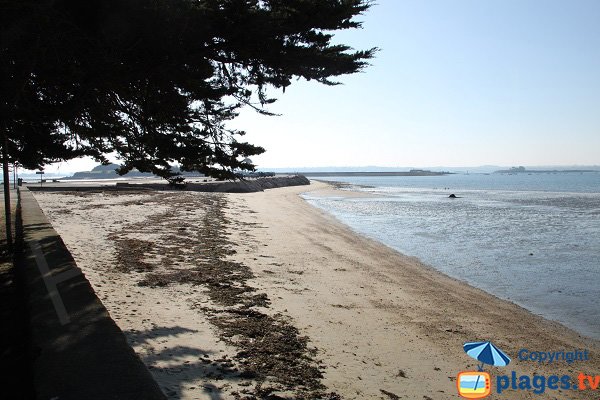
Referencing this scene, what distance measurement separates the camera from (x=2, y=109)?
14.9ft

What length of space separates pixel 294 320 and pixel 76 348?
3.43 meters

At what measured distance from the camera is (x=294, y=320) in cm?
657

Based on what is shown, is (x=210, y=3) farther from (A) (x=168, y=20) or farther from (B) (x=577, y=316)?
(B) (x=577, y=316)

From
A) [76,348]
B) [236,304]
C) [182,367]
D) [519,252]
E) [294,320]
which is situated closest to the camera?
[76,348]

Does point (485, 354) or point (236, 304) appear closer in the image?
point (485, 354)

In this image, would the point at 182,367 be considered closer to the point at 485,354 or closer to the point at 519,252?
the point at 485,354

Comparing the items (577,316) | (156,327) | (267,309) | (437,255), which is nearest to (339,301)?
(267,309)

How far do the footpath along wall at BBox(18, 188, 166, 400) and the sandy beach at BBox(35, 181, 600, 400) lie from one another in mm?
693

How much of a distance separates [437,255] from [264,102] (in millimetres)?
10966

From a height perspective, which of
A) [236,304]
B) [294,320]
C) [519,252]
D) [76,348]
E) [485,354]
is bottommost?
[519,252]

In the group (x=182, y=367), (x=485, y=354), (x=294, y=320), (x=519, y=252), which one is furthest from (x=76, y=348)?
(x=519, y=252)

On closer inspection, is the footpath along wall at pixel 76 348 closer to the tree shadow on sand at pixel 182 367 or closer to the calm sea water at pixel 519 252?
the tree shadow on sand at pixel 182 367

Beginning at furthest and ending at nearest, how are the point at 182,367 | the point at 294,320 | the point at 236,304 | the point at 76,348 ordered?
the point at 236,304 → the point at 294,320 → the point at 182,367 → the point at 76,348

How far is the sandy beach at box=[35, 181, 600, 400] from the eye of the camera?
471 centimetres
